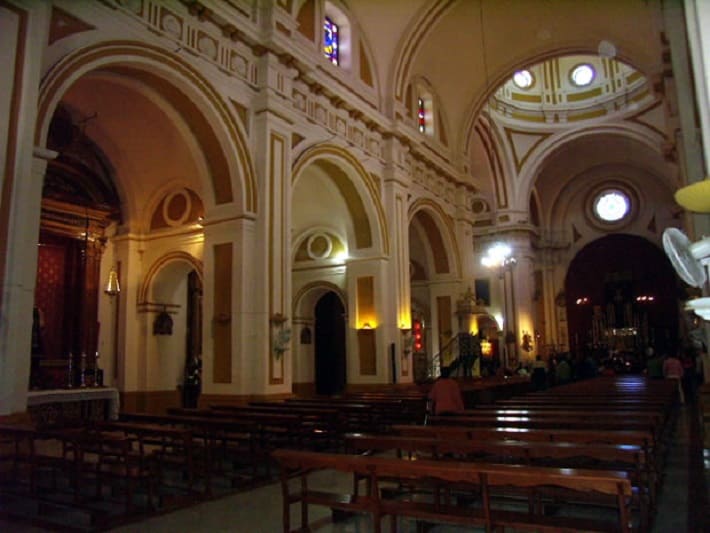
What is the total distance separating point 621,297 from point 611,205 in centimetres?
441

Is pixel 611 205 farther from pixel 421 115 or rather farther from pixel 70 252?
pixel 70 252

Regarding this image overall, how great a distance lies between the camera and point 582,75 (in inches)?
950

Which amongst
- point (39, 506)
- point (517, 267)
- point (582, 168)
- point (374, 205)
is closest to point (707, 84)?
point (39, 506)

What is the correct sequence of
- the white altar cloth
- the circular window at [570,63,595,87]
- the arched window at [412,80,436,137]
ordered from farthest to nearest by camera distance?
the circular window at [570,63,595,87] < the arched window at [412,80,436,137] < the white altar cloth

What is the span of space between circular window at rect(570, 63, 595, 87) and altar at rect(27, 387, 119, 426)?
72.6 ft

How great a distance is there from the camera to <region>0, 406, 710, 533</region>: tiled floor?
14.5 ft

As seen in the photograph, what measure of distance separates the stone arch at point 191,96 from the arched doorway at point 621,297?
69.1 ft

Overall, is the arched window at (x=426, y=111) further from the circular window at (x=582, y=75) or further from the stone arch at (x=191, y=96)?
the circular window at (x=582, y=75)

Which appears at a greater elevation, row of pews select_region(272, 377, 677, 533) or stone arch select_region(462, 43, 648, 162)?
stone arch select_region(462, 43, 648, 162)

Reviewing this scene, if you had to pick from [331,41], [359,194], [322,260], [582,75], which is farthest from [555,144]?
[331,41]

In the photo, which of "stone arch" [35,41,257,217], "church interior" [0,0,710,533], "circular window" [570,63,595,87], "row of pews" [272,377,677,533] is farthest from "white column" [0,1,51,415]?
"circular window" [570,63,595,87]

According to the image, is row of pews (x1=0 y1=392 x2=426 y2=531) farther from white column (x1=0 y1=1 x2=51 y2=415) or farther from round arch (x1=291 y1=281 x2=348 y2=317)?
round arch (x1=291 y1=281 x2=348 y2=317)

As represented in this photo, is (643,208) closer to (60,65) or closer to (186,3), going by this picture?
(186,3)

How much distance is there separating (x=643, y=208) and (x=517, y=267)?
759cm
